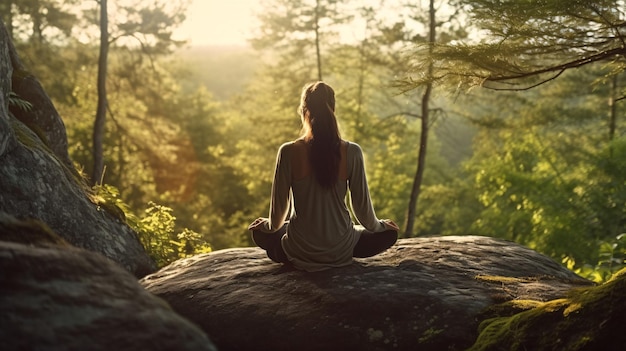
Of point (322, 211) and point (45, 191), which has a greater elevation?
point (45, 191)

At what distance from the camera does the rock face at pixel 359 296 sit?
4.38 meters

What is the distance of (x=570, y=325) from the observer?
3.80 meters

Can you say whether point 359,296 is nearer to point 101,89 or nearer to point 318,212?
point 318,212

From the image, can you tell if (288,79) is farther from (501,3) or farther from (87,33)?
(501,3)

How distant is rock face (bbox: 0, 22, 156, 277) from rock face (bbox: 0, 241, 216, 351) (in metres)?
3.81

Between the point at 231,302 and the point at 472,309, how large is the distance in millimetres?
1994

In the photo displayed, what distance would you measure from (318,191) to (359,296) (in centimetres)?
98

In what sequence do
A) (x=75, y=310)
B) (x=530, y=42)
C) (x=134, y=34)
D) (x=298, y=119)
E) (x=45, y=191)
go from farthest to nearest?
(x=298, y=119) < (x=134, y=34) < (x=45, y=191) < (x=530, y=42) < (x=75, y=310)

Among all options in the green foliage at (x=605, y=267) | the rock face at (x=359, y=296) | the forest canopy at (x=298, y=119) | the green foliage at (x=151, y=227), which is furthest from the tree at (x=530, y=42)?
the forest canopy at (x=298, y=119)

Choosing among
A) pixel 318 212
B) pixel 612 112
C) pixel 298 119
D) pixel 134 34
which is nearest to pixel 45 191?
pixel 318 212

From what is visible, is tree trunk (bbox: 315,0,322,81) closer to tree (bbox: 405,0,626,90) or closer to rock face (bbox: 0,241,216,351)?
tree (bbox: 405,0,626,90)

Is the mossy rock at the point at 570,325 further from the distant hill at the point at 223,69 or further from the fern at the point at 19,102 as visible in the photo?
the distant hill at the point at 223,69

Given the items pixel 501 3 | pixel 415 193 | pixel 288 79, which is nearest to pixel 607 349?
pixel 501 3

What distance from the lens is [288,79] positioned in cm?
2427
